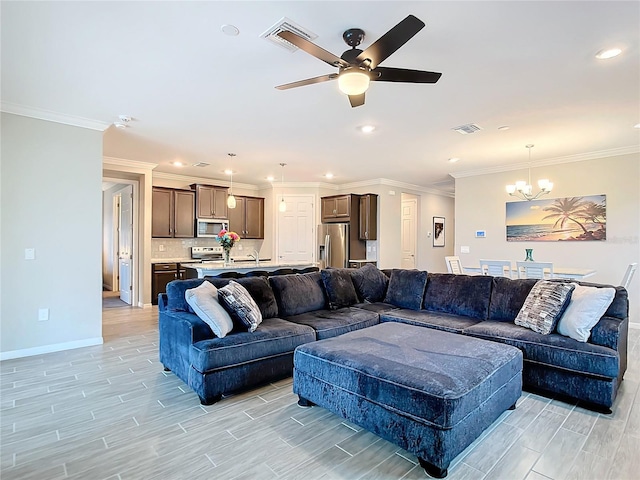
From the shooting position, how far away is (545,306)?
122 inches

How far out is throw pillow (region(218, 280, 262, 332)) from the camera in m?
3.09

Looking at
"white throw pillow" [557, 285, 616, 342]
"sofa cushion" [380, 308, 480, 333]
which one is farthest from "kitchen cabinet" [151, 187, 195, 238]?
"white throw pillow" [557, 285, 616, 342]

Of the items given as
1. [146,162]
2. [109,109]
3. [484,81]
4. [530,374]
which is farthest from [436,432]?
[146,162]

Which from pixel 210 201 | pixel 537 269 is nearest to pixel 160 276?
pixel 210 201

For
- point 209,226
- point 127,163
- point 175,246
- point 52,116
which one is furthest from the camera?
point 209,226

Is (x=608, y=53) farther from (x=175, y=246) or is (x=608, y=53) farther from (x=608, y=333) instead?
(x=175, y=246)

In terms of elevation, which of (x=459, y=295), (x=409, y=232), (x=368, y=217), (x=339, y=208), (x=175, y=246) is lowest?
(x=459, y=295)

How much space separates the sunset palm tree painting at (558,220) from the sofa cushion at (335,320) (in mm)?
3737

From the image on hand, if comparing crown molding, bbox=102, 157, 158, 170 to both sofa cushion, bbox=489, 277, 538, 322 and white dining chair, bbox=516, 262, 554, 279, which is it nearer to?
sofa cushion, bbox=489, 277, 538, 322

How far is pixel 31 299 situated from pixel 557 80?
5.72 meters

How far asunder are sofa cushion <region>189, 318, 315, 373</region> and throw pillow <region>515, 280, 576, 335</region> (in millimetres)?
1981

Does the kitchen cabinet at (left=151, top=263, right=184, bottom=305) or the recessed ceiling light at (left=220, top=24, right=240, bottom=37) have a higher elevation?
the recessed ceiling light at (left=220, top=24, right=240, bottom=37)

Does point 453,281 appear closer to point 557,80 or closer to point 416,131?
point 416,131

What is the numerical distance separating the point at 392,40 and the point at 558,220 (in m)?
5.20
